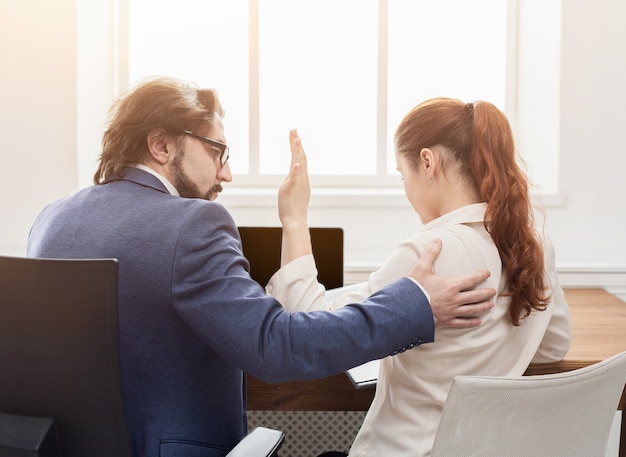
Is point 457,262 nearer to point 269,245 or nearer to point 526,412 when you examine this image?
point 526,412

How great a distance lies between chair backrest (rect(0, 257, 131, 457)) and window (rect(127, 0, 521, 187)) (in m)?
2.39

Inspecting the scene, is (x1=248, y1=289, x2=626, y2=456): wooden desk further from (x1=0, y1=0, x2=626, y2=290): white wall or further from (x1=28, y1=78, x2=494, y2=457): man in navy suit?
(x1=0, y1=0, x2=626, y2=290): white wall

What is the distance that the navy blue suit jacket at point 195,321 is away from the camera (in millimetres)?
1160

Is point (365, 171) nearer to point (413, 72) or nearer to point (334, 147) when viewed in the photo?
point (334, 147)

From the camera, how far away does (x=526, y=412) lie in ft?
3.69

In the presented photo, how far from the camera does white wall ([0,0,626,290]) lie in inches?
118

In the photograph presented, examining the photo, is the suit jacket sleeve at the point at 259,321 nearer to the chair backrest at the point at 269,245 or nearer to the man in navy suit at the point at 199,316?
the man in navy suit at the point at 199,316

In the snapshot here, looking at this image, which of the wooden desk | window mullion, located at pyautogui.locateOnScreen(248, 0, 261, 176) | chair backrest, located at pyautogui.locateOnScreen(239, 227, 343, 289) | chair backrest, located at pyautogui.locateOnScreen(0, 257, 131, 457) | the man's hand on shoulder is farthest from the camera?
window mullion, located at pyautogui.locateOnScreen(248, 0, 261, 176)

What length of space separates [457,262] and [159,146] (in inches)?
23.4

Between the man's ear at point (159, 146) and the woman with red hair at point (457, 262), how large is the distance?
0.85 ft

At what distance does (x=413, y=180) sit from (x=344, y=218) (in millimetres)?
1644

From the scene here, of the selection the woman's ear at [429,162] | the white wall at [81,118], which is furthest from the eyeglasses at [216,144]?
the white wall at [81,118]

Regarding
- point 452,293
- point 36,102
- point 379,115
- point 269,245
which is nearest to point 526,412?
point 452,293

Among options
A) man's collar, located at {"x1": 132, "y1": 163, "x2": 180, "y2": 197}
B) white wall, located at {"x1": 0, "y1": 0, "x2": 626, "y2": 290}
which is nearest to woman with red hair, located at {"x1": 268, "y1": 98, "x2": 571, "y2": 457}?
man's collar, located at {"x1": 132, "y1": 163, "x2": 180, "y2": 197}
